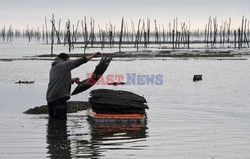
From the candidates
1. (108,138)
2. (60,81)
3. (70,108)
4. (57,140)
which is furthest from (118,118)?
(70,108)

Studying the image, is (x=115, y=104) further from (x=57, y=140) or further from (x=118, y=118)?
(x=57, y=140)

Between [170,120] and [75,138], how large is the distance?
3834 mm

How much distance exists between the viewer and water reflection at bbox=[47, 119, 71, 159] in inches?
386

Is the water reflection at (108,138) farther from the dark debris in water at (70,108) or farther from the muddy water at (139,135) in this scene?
the dark debris in water at (70,108)

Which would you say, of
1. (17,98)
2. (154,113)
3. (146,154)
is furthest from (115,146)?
(17,98)

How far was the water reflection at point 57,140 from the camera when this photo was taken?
9805 millimetres

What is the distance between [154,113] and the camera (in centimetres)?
1634

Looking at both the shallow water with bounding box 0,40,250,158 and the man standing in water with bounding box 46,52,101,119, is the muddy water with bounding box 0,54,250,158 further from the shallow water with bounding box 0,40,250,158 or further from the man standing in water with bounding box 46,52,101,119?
the man standing in water with bounding box 46,52,101,119

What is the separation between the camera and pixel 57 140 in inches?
446

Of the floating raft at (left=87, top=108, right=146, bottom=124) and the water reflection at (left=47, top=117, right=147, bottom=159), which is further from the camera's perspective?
the floating raft at (left=87, top=108, right=146, bottom=124)

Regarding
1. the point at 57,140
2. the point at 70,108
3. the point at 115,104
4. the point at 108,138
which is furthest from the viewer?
the point at 70,108

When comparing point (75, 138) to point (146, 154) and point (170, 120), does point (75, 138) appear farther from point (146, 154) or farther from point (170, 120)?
point (170, 120)

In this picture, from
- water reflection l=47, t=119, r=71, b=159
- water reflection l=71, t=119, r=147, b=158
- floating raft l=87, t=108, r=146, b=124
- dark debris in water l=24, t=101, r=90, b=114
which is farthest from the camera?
dark debris in water l=24, t=101, r=90, b=114

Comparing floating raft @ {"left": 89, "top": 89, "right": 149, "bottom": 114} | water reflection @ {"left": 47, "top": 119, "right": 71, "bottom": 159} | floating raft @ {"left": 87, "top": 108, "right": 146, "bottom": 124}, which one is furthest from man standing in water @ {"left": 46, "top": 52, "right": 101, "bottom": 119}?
floating raft @ {"left": 87, "top": 108, "right": 146, "bottom": 124}
